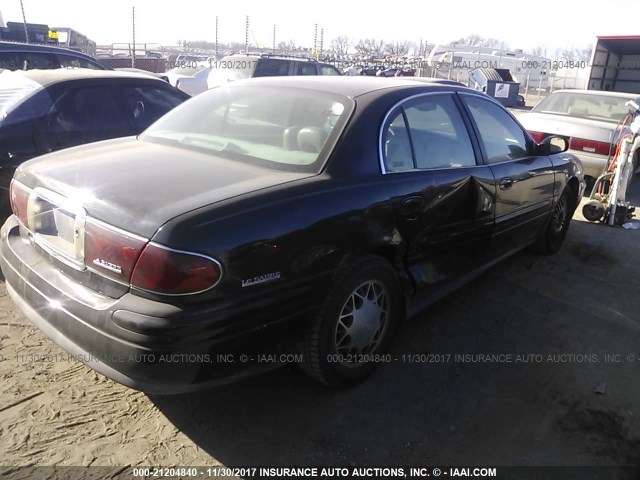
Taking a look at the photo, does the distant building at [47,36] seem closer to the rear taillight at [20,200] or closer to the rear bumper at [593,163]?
the rear bumper at [593,163]

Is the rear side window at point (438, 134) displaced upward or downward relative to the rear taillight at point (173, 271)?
upward

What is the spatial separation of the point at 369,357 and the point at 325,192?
3.56 ft

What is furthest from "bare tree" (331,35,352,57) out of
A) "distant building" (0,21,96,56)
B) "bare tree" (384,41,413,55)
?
"distant building" (0,21,96,56)

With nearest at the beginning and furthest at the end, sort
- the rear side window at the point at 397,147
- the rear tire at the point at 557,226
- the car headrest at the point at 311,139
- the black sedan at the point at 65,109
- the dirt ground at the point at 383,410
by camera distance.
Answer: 1. the dirt ground at the point at 383,410
2. the car headrest at the point at 311,139
3. the rear side window at the point at 397,147
4. the black sedan at the point at 65,109
5. the rear tire at the point at 557,226

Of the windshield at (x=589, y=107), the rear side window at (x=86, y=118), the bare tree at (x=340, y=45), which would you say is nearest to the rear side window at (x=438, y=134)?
the rear side window at (x=86, y=118)

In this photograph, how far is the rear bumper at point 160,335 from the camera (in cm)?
213

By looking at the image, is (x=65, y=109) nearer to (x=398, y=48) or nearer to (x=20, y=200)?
(x=20, y=200)

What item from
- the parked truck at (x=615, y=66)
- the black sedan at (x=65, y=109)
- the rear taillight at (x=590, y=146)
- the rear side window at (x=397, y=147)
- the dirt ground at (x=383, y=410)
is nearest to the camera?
the dirt ground at (x=383, y=410)

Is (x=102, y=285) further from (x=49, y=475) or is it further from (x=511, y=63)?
(x=511, y=63)

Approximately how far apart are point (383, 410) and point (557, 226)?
330cm

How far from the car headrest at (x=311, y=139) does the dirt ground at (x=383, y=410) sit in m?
1.32

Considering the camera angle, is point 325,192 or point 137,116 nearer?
point 325,192

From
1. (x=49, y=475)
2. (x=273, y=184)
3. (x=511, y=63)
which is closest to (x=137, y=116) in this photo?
(x=273, y=184)

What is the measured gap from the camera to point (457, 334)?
3666 mm
